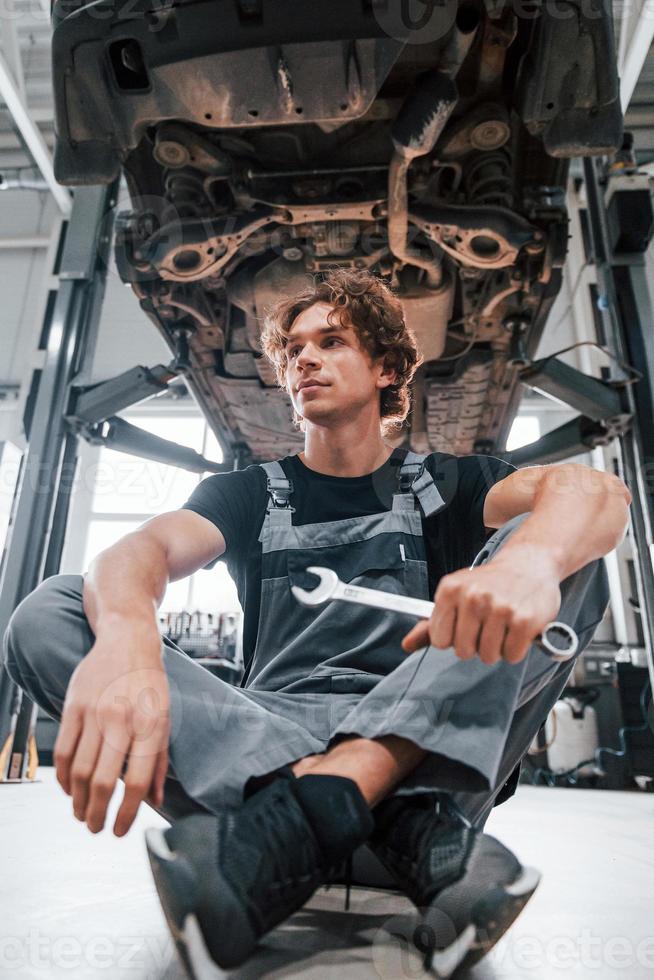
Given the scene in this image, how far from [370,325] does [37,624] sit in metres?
0.82

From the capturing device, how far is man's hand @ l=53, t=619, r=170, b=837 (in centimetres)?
62

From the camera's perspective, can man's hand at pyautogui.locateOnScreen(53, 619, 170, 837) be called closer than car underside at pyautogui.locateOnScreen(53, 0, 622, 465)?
Yes

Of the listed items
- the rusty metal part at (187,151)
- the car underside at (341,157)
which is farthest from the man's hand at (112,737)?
the rusty metal part at (187,151)

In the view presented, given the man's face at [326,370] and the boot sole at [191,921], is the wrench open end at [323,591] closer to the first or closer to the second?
the boot sole at [191,921]

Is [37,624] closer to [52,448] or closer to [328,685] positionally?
[328,685]

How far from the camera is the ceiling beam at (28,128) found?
15.8ft

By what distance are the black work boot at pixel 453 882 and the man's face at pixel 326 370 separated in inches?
26.0

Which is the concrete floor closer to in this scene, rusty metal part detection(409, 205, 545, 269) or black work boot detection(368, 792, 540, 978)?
black work boot detection(368, 792, 540, 978)

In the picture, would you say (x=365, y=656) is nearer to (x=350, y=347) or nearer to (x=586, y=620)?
(x=586, y=620)

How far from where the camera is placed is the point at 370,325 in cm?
128

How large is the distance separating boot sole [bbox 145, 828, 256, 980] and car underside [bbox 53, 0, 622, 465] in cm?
163

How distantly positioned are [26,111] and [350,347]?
546 cm

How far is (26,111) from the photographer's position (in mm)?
5305

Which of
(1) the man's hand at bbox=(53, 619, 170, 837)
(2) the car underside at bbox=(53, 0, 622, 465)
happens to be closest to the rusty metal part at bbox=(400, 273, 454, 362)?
(2) the car underside at bbox=(53, 0, 622, 465)
